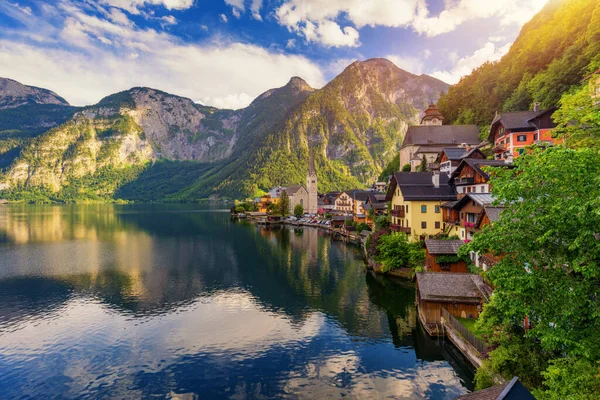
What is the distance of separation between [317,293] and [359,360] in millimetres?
19512

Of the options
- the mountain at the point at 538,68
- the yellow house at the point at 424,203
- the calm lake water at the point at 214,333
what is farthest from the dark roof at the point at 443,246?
the mountain at the point at 538,68

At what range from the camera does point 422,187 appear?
55.2 meters

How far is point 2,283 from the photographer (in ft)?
175

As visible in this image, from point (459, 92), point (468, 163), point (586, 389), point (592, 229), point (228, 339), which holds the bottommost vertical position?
point (228, 339)

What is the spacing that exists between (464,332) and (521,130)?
51.6m

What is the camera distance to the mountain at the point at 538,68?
73.2m

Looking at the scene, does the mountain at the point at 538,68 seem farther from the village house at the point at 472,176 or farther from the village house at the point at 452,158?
the village house at the point at 472,176

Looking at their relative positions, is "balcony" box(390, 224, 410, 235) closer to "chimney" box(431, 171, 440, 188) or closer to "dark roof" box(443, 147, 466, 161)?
"chimney" box(431, 171, 440, 188)

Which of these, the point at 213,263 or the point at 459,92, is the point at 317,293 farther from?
the point at 459,92

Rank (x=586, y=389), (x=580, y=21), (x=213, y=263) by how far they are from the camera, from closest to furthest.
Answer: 1. (x=586, y=389)
2. (x=213, y=263)
3. (x=580, y=21)

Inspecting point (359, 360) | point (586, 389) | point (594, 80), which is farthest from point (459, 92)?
point (586, 389)

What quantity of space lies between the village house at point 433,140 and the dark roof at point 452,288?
6875 centimetres

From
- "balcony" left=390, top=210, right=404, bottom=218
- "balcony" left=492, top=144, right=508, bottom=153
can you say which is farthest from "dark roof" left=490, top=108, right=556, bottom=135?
"balcony" left=390, top=210, right=404, bottom=218

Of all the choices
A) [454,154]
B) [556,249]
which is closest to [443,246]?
[556,249]
